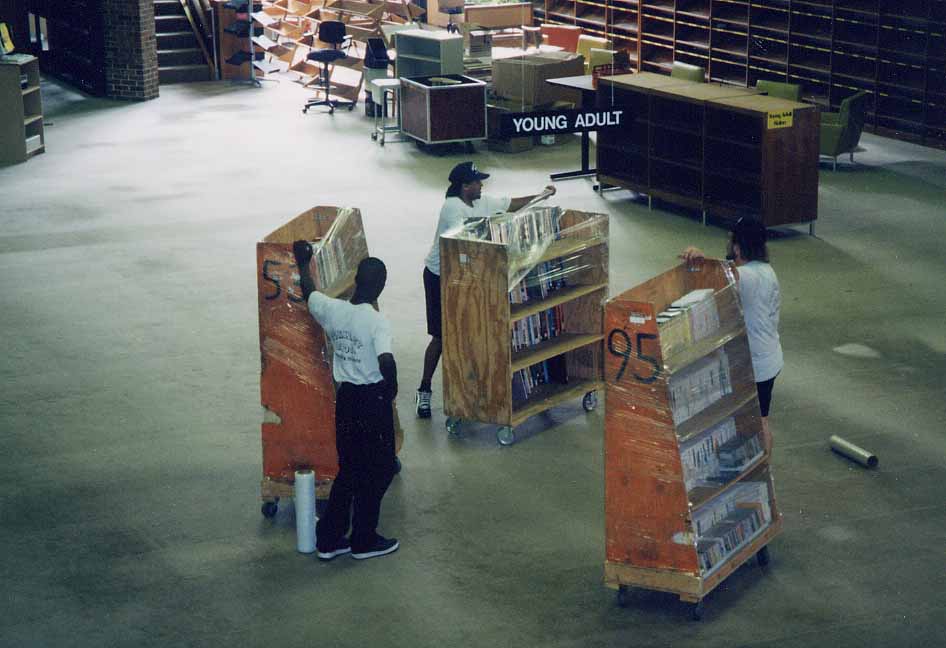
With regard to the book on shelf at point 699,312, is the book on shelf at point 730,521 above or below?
below

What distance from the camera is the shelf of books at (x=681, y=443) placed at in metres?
6.08

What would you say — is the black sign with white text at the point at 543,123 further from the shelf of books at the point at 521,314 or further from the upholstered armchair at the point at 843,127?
the upholstered armchair at the point at 843,127

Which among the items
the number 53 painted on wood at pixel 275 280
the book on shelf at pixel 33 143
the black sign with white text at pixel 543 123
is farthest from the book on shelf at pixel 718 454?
the book on shelf at pixel 33 143

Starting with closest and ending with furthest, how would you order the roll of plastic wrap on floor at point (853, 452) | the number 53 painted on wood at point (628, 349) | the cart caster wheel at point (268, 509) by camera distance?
the number 53 painted on wood at point (628, 349)
the cart caster wheel at point (268, 509)
the roll of plastic wrap on floor at point (853, 452)

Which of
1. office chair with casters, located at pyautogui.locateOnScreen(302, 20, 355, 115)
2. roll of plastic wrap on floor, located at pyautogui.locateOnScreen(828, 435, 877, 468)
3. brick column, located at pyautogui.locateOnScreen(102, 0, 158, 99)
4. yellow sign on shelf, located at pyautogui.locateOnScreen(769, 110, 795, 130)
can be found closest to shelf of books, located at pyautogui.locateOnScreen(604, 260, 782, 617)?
roll of plastic wrap on floor, located at pyautogui.locateOnScreen(828, 435, 877, 468)

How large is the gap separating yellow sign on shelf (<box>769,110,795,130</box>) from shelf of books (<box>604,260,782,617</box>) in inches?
244

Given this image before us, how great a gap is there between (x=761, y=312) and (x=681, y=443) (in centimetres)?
98

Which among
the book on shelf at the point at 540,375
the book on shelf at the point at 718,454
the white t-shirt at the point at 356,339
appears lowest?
the book on shelf at the point at 540,375

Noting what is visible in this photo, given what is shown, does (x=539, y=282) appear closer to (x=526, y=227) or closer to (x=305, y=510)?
(x=526, y=227)

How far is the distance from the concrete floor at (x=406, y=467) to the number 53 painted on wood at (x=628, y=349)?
43.5 inches

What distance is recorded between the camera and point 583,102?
16359mm

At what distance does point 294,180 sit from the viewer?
15.7 m

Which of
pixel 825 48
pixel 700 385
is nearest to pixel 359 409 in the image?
pixel 700 385

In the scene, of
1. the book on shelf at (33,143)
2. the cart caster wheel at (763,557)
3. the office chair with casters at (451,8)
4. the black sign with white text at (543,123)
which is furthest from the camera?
the office chair with casters at (451,8)
